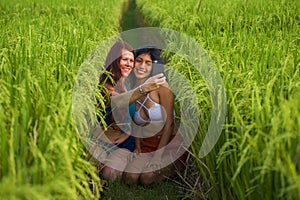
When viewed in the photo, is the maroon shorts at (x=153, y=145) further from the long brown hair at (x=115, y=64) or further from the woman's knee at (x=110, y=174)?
the long brown hair at (x=115, y=64)

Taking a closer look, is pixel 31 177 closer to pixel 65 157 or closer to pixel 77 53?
pixel 65 157

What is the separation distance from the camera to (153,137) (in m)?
2.81

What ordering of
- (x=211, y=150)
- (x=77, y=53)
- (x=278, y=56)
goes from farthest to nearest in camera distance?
(x=77, y=53), (x=278, y=56), (x=211, y=150)

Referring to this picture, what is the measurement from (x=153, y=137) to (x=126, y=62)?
1.86 feet

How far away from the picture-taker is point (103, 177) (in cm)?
269

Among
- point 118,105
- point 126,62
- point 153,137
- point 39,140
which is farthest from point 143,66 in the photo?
point 39,140

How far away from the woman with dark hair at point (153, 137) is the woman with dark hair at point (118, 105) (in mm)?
61

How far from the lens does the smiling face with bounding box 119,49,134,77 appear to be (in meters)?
2.94

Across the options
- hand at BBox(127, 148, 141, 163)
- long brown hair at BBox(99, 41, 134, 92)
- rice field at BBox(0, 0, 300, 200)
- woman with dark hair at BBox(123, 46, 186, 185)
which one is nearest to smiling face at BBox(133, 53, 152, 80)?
woman with dark hair at BBox(123, 46, 186, 185)

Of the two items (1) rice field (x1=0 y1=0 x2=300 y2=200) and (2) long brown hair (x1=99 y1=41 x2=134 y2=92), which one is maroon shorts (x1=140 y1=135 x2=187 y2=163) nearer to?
(1) rice field (x1=0 y1=0 x2=300 y2=200)

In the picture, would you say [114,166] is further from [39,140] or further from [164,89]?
[39,140]

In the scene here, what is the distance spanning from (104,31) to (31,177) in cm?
346

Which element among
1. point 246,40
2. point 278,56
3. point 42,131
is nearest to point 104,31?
point 246,40

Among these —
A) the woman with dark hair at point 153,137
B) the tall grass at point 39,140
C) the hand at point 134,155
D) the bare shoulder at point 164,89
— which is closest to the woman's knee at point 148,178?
the woman with dark hair at point 153,137
